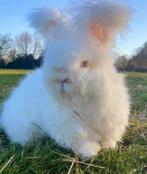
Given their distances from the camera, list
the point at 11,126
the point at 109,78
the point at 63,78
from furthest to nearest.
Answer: the point at 11,126, the point at 109,78, the point at 63,78

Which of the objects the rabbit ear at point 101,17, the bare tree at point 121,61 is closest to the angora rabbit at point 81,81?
the rabbit ear at point 101,17

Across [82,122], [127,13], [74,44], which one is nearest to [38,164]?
[82,122]

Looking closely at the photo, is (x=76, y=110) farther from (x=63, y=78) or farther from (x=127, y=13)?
(x=127, y=13)

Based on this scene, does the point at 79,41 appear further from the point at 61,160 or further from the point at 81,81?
the point at 61,160

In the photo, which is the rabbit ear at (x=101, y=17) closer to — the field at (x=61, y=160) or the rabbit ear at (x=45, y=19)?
the rabbit ear at (x=45, y=19)

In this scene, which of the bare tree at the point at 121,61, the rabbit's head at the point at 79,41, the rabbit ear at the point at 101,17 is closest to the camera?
the rabbit's head at the point at 79,41

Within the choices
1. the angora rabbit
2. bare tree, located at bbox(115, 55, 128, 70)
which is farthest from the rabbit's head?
bare tree, located at bbox(115, 55, 128, 70)

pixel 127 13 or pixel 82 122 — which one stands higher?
pixel 127 13

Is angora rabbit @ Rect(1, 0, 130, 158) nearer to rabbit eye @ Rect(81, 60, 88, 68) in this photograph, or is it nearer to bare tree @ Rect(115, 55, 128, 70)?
rabbit eye @ Rect(81, 60, 88, 68)

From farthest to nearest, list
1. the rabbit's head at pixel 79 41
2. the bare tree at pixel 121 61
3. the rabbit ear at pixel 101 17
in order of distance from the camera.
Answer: the bare tree at pixel 121 61 < the rabbit ear at pixel 101 17 < the rabbit's head at pixel 79 41
